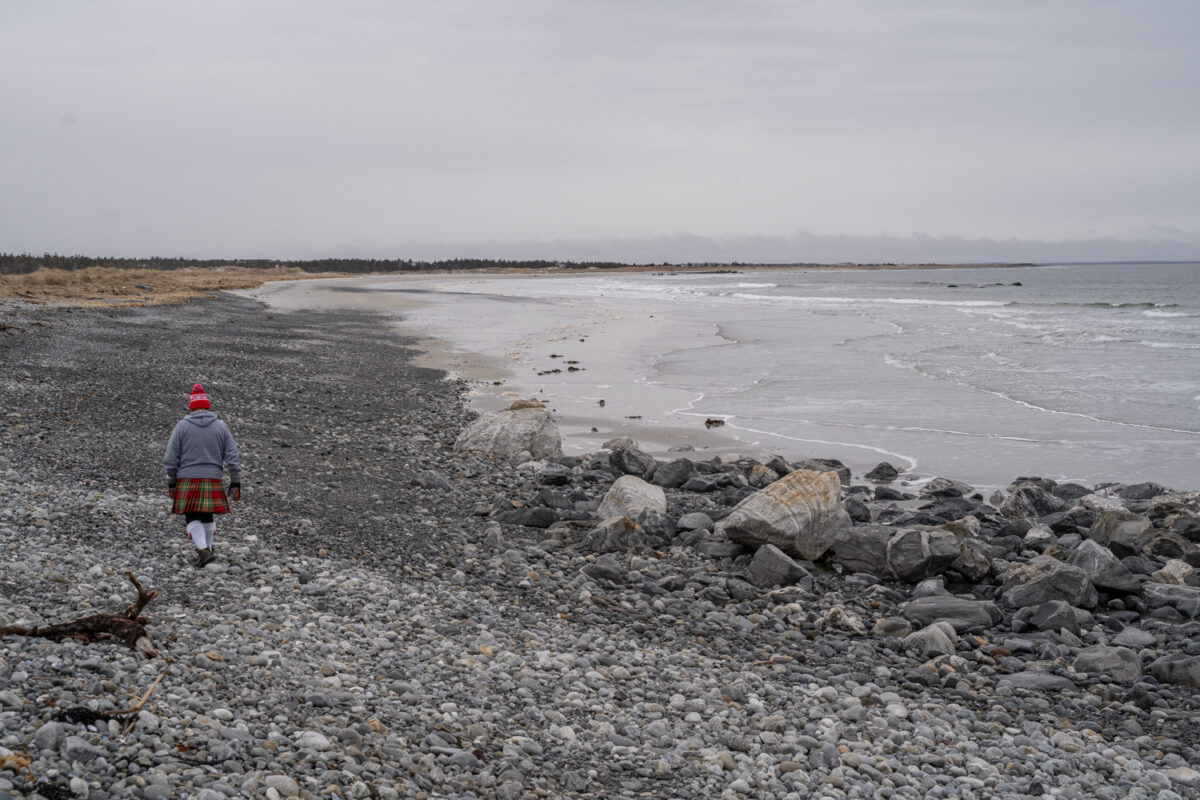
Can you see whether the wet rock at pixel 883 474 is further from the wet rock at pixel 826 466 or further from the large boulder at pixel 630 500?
the large boulder at pixel 630 500

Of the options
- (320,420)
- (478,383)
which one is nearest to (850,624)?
(320,420)

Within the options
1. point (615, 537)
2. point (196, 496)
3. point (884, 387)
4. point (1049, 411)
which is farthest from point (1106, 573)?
point (884, 387)

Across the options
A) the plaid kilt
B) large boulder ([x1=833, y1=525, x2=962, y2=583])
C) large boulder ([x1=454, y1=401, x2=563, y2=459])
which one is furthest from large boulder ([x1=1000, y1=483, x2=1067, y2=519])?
the plaid kilt

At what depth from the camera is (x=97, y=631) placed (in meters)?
5.61

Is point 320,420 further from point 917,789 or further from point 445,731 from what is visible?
point 917,789

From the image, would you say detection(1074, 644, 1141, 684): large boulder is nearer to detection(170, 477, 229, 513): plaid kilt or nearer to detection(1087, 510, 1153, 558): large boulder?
detection(1087, 510, 1153, 558): large boulder

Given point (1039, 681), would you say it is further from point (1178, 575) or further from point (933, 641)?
point (1178, 575)

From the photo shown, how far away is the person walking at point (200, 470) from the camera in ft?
25.0

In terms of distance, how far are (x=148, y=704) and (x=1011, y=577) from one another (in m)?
7.84

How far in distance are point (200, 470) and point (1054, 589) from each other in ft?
26.4

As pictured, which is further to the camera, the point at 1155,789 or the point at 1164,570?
the point at 1164,570

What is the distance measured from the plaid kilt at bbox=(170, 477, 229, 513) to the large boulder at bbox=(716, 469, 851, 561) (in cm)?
519

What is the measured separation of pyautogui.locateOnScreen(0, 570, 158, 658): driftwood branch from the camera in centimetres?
549

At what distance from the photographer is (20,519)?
25.8 feet
